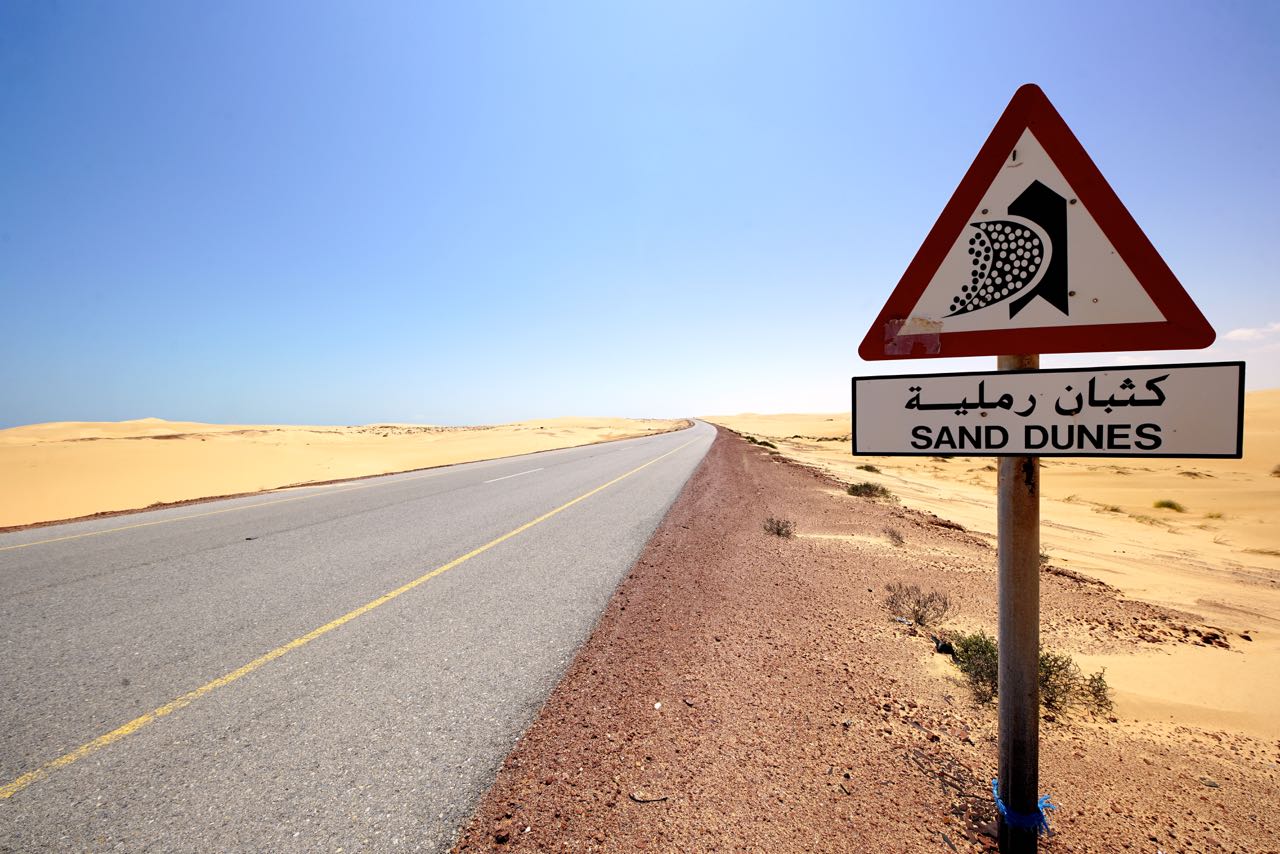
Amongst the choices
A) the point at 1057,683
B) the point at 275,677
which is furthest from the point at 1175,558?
the point at 275,677

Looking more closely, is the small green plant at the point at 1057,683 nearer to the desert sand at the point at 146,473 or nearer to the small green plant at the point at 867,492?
the small green plant at the point at 867,492

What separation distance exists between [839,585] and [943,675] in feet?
6.11

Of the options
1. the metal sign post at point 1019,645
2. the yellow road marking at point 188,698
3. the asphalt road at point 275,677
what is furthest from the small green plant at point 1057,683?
the yellow road marking at point 188,698

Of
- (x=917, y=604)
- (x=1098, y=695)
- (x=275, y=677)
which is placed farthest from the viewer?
(x=917, y=604)

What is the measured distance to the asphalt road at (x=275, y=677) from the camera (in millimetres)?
2355

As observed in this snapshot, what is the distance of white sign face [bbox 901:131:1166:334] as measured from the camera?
1.66 m

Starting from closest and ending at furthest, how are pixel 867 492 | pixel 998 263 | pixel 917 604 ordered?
pixel 998 263 → pixel 917 604 → pixel 867 492

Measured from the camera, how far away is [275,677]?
3553 millimetres

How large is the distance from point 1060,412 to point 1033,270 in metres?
0.47

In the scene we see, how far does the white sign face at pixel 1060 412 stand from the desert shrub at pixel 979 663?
2.16 metres

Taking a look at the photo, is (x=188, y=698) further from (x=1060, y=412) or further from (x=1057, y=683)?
(x=1057, y=683)

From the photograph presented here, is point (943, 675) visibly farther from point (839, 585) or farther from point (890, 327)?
point (890, 327)

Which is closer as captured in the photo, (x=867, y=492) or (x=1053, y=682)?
(x=1053, y=682)

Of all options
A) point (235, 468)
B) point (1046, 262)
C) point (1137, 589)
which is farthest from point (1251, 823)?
point (235, 468)
